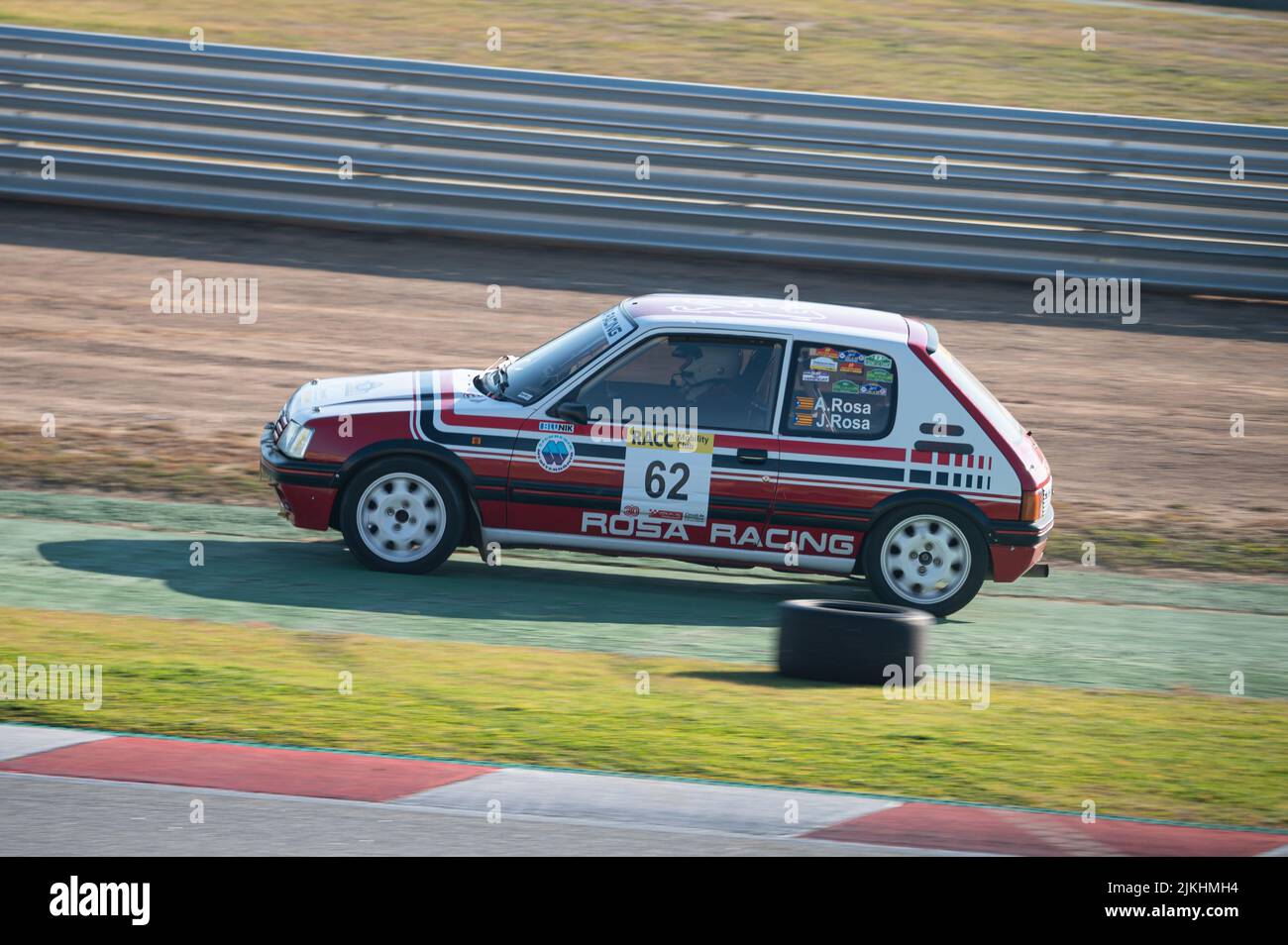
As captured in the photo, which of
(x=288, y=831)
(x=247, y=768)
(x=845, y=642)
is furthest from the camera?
(x=845, y=642)

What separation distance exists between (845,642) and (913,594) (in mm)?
1440

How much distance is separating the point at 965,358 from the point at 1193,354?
8.28 feet

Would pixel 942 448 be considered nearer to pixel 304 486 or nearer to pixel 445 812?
pixel 304 486

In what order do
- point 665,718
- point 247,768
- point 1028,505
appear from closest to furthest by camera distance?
1. point 247,768
2. point 665,718
3. point 1028,505

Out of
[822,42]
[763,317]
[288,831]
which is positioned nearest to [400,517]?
[763,317]

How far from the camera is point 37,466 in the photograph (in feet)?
36.9

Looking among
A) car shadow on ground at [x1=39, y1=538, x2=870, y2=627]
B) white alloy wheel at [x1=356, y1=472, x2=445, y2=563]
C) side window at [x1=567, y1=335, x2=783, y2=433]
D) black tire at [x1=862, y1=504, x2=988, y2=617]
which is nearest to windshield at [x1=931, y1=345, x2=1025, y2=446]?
black tire at [x1=862, y1=504, x2=988, y2=617]

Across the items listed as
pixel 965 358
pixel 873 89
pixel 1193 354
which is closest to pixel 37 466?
pixel 965 358

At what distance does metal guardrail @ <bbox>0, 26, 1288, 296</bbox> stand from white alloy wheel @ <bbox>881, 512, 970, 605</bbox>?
8541 millimetres

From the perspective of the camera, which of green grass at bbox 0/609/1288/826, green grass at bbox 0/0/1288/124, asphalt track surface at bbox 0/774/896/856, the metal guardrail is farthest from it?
green grass at bbox 0/0/1288/124

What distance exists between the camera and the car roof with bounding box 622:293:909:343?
9.27 m

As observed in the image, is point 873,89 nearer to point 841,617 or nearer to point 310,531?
point 310,531

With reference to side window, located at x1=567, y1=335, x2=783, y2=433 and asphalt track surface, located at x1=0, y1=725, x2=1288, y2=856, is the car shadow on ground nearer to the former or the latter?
side window, located at x1=567, y1=335, x2=783, y2=433

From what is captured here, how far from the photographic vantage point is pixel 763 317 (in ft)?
30.7
